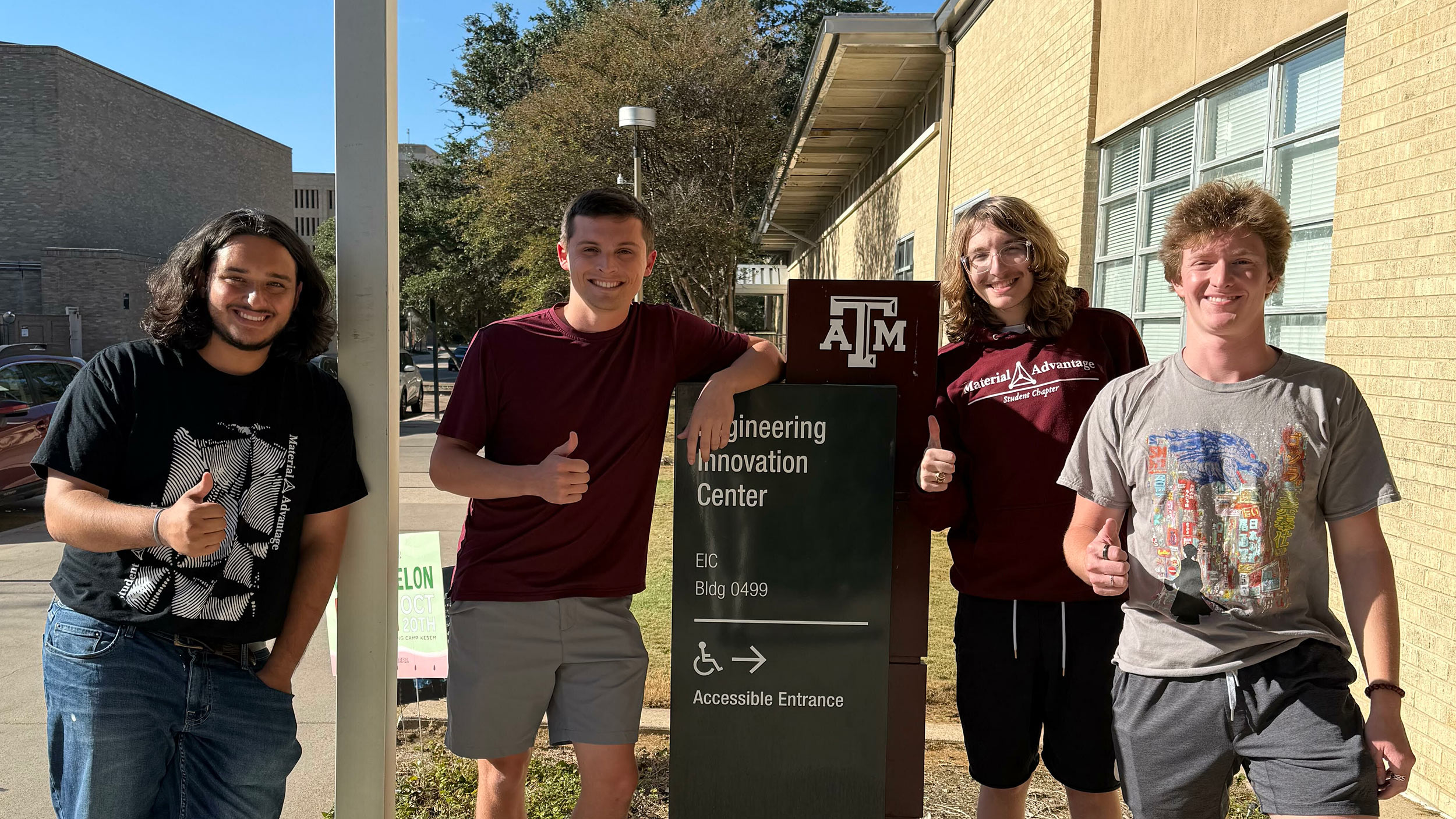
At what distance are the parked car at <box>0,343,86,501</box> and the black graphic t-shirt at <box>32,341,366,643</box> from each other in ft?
30.8

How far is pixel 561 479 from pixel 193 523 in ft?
2.55

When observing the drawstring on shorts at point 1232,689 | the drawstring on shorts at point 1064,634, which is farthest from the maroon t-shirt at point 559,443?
the drawstring on shorts at point 1232,689

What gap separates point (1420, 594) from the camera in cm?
363

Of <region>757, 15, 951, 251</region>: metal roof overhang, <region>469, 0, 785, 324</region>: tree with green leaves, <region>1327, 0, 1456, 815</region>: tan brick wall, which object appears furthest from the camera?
<region>469, 0, 785, 324</region>: tree with green leaves

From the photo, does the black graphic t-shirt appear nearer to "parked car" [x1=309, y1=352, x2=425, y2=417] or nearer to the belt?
the belt

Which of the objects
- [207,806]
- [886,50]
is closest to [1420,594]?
[207,806]

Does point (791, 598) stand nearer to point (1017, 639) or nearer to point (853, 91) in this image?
point (1017, 639)

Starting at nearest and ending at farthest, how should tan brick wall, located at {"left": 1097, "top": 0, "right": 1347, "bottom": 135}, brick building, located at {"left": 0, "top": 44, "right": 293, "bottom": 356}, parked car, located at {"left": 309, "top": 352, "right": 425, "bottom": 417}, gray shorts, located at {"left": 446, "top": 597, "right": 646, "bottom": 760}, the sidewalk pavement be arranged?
gray shorts, located at {"left": 446, "top": 597, "right": 646, "bottom": 760}
the sidewalk pavement
tan brick wall, located at {"left": 1097, "top": 0, "right": 1347, "bottom": 135}
parked car, located at {"left": 309, "top": 352, "right": 425, "bottom": 417}
brick building, located at {"left": 0, "top": 44, "right": 293, "bottom": 356}

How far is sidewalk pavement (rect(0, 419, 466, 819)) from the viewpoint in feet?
12.2

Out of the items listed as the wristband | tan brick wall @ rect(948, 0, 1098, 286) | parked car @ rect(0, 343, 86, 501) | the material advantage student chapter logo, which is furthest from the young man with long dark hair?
parked car @ rect(0, 343, 86, 501)

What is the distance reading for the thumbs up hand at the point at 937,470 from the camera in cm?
245

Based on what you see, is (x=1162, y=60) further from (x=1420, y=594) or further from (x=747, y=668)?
(x=747, y=668)

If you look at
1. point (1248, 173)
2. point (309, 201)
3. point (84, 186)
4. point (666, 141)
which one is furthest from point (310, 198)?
point (1248, 173)

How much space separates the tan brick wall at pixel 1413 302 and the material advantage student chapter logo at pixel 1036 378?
1.91 metres
